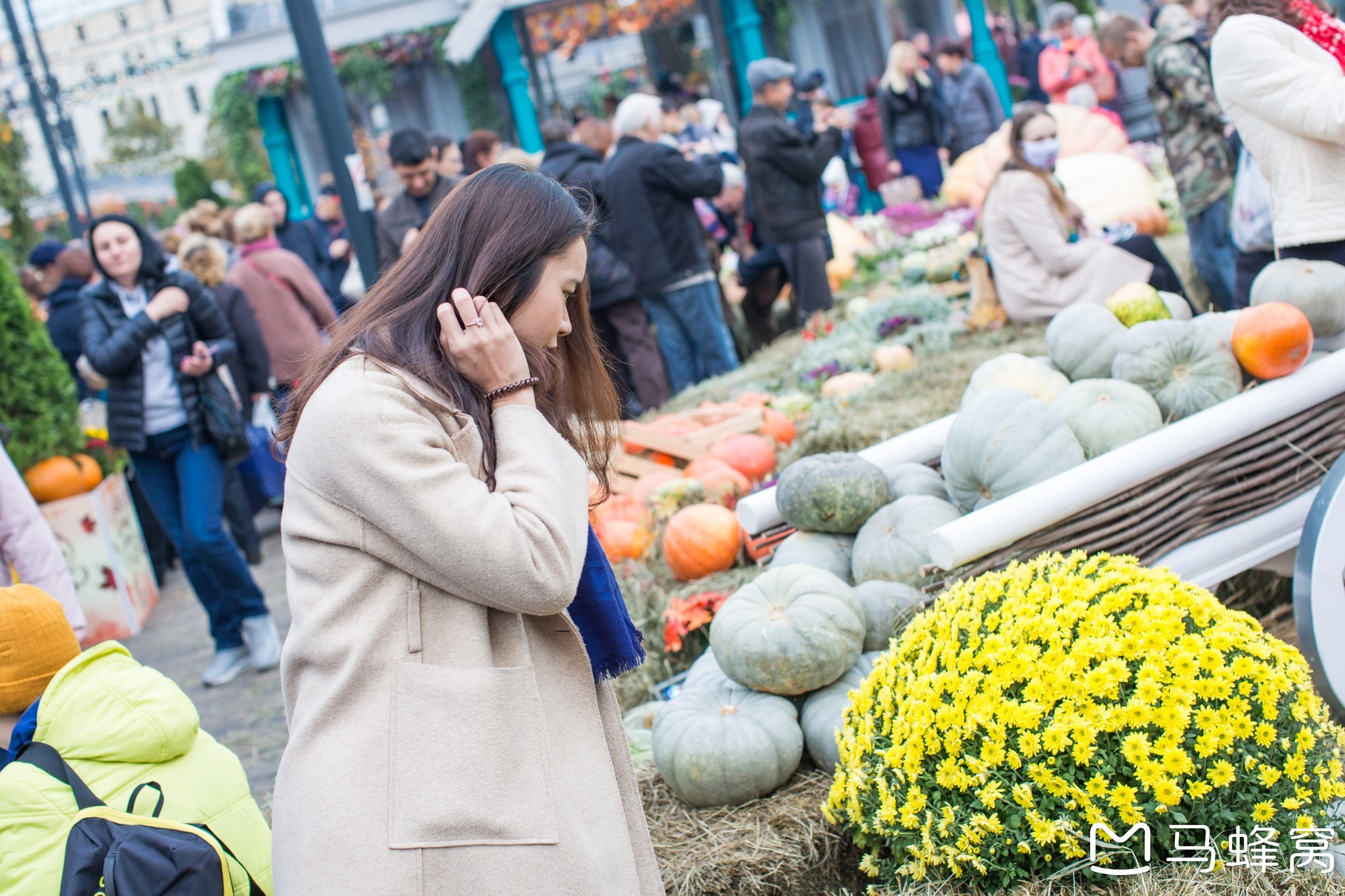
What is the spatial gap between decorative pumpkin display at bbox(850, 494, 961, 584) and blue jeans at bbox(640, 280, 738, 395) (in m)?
4.33

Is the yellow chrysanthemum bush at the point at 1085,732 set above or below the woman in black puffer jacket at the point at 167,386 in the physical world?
below

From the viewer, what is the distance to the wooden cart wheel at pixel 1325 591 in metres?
2.68

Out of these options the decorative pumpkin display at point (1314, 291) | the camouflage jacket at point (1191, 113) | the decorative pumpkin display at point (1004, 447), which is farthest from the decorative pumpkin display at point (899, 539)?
the camouflage jacket at point (1191, 113)

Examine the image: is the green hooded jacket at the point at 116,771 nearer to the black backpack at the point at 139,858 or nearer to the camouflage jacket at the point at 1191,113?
the black backpack at the point at 139,858

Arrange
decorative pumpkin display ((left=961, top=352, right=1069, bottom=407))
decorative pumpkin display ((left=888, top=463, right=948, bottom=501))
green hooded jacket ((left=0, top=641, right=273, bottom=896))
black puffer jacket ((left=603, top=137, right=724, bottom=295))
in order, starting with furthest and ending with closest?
black puffer jacket ((left=603, top=137, right=724, bottom=295))
decorative pumpkin display ((left=961, top=352, right=1069, bottom=407))
decorative pumpkin display ((left=888, top=463, right=948, bottom=501))
green hooded jacket ((left=0, top=641, right=273, bottom=896))

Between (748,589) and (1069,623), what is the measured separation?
1.17 m

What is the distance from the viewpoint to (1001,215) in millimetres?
6473

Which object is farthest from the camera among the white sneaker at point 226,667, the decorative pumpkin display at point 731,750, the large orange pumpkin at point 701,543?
the white sneaker at point 226,667

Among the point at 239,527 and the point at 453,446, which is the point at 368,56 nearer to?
the point at 239,527

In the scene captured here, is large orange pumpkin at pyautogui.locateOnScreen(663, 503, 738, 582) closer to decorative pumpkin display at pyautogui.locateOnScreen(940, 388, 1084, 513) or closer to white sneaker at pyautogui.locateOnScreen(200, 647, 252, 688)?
decorative pumpkin display at pyautogui.locateOnScreen(940, 388, 1084, 513)

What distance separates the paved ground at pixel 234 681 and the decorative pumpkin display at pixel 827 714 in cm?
178

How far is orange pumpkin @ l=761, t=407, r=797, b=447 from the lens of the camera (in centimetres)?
569

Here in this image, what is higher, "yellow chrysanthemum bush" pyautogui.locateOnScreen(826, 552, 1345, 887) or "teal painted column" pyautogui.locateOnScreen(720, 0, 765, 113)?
"teal painted column" pyautogui.locateOnScreen(720, 0, 765, 113)

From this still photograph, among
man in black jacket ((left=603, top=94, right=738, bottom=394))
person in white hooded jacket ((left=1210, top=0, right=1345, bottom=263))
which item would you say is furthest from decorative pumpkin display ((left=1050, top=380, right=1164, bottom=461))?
man in black jacket ((left=603, top=94, right=738, bottom=394))
